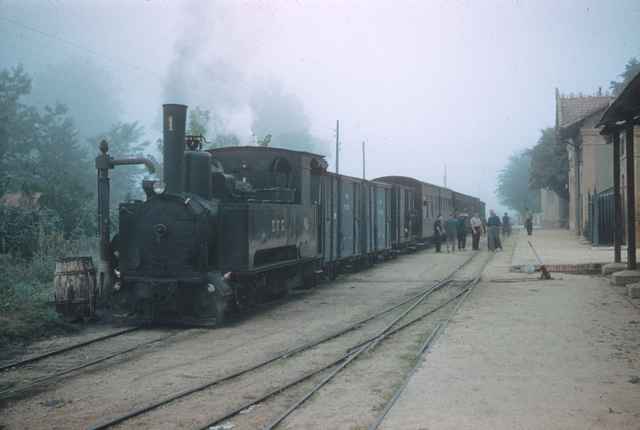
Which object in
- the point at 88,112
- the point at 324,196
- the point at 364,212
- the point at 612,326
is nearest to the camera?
the point at 612,326

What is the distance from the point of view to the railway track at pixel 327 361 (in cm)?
516

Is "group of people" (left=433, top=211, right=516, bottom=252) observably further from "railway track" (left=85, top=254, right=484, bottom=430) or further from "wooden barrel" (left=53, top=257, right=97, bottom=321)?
"wooden barrel" (left=53, top=257, right=97, bottom=321)

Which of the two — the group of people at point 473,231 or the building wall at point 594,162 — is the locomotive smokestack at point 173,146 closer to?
the group of people at point 473,231

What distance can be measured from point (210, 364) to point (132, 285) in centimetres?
293

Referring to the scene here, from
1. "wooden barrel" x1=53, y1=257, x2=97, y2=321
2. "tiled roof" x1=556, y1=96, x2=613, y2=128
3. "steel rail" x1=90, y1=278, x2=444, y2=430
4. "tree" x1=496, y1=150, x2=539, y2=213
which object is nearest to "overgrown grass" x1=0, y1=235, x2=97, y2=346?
"wooden barrel" x1=53, y1=257, x2=97, y2=321

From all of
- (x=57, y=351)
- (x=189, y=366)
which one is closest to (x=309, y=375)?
(x=189, y=366)

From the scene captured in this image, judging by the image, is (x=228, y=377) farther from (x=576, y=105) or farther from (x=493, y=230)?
(x=576, y=105)

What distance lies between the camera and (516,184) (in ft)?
294

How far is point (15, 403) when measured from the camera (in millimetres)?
5578

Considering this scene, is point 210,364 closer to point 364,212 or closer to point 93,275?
point 93,275

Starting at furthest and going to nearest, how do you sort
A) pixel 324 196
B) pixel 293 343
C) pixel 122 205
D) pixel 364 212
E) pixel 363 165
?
pixel 363 165
pixel 364 212
pixel 324 196
pixel 122 205
pixel 293 343

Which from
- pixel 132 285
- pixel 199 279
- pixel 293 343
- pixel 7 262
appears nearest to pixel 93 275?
pixel 132 285

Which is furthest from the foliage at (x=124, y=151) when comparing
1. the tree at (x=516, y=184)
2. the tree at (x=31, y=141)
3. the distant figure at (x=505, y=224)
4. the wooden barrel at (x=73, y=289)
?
the tree at (x=516, y=184)

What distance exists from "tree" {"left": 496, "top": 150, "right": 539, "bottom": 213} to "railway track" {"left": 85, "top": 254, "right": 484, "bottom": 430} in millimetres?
75243
